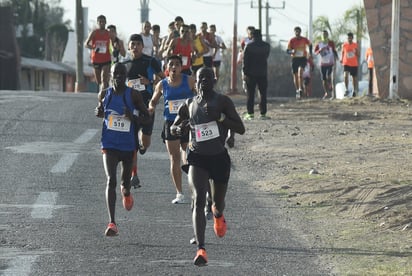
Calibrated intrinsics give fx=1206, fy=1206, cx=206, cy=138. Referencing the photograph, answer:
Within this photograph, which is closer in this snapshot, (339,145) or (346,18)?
(339,145)

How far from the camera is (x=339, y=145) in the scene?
67.4ft

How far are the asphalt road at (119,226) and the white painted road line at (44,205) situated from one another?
1cm

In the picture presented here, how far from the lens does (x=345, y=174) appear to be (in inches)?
651

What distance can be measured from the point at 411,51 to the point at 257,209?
53.2 ft

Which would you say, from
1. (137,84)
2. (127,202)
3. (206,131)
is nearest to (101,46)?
(137,84)

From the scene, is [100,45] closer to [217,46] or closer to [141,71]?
[217,46]

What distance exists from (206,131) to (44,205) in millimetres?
3634

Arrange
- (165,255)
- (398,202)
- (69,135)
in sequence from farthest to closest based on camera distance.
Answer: (69,135), (398,202), (165,255)

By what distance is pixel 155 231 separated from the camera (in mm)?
11875

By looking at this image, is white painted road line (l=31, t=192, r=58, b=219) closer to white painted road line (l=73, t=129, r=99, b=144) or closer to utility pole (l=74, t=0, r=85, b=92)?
white painted road line (l=73, t=129, r=99, b=144)

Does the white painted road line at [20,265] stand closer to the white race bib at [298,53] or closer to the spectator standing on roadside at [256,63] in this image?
the spectator standing on roadside at [256,63]

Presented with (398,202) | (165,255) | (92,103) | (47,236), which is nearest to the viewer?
(165,255)

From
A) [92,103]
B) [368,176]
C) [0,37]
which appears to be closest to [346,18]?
[0,37]

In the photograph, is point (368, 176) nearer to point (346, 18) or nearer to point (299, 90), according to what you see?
point (299, 90)
